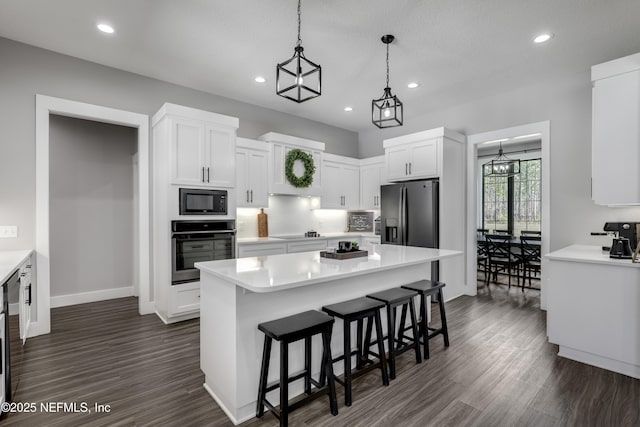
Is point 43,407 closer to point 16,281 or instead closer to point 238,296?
point 16,281

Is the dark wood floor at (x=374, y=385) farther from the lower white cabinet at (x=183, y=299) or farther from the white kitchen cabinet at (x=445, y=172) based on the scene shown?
the white kitchen cabinet at (x=445, y=172)

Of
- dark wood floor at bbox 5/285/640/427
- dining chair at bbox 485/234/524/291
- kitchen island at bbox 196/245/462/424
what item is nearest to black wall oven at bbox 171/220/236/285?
dark wood floor at bbox 5/285/640/427

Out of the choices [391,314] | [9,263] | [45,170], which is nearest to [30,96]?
[45,170]

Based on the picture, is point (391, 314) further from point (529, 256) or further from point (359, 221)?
point (529, 256)

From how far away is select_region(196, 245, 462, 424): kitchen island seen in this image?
1.96 m

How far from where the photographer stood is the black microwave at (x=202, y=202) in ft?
12.3


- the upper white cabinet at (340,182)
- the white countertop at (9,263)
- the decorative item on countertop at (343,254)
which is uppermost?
the upper white cabinet at (340,182)

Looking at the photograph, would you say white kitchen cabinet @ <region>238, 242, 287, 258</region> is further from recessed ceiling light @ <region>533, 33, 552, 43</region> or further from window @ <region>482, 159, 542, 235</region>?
window @ <region>482, 159, 542, 235</region>

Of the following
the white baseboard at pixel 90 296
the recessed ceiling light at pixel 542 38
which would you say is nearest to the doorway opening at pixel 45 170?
the white baseboard at pixel 90 296

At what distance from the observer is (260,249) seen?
4.51m

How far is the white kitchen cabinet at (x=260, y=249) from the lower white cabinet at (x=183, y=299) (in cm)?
73

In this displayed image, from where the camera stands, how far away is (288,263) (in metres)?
2.47

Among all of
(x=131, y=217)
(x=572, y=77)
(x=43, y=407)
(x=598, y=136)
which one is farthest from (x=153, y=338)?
(x=572, y=77)

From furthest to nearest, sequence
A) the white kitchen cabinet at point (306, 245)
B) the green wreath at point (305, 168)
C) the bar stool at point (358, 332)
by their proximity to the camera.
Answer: the green wreath at point (305, 168), the white kitchen cabinet at point (306, 245), the bar stool at point (358, 332)
